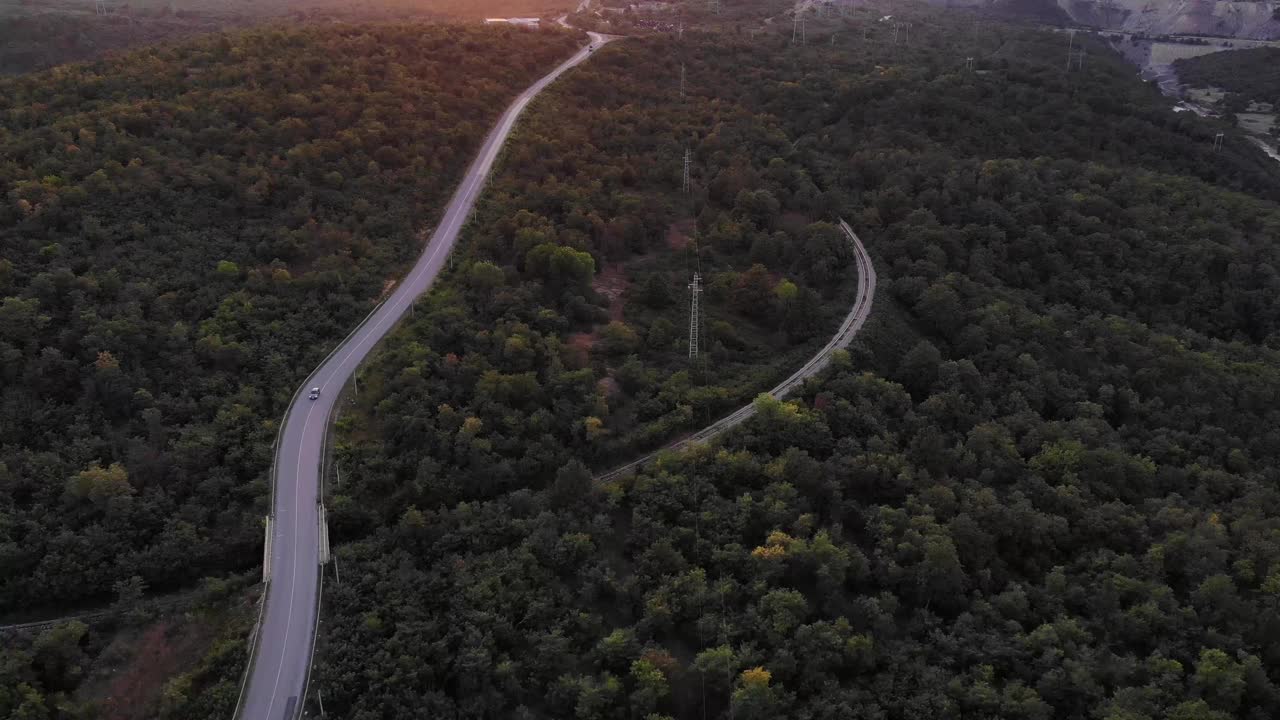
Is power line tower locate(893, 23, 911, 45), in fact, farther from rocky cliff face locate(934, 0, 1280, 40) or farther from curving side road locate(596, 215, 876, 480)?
curving side road locate(596, 215, 876, 480)

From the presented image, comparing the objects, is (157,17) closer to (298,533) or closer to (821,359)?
(298,533)

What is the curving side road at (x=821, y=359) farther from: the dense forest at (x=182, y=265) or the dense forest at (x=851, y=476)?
the dense forest at (x=182, y=265)

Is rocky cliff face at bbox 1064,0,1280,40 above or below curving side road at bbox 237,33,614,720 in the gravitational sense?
above

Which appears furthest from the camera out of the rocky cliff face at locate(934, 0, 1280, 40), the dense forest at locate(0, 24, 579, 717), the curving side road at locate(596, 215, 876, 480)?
the rocky cliff face at locate(934, 0, 1280, 40)

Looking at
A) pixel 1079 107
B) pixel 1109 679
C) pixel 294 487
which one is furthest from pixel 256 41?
pixel 1079 107

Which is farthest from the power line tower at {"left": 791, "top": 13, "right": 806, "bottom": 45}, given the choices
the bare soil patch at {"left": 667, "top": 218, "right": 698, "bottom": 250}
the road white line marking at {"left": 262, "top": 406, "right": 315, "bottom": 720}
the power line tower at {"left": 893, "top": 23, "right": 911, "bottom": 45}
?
the road white line marking at {"left": 262, "top": 406, "right": 315, "bottom": 720}

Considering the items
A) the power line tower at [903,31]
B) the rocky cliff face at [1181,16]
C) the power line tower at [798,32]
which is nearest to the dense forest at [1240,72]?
the rocky cliff face at [1181,16]
